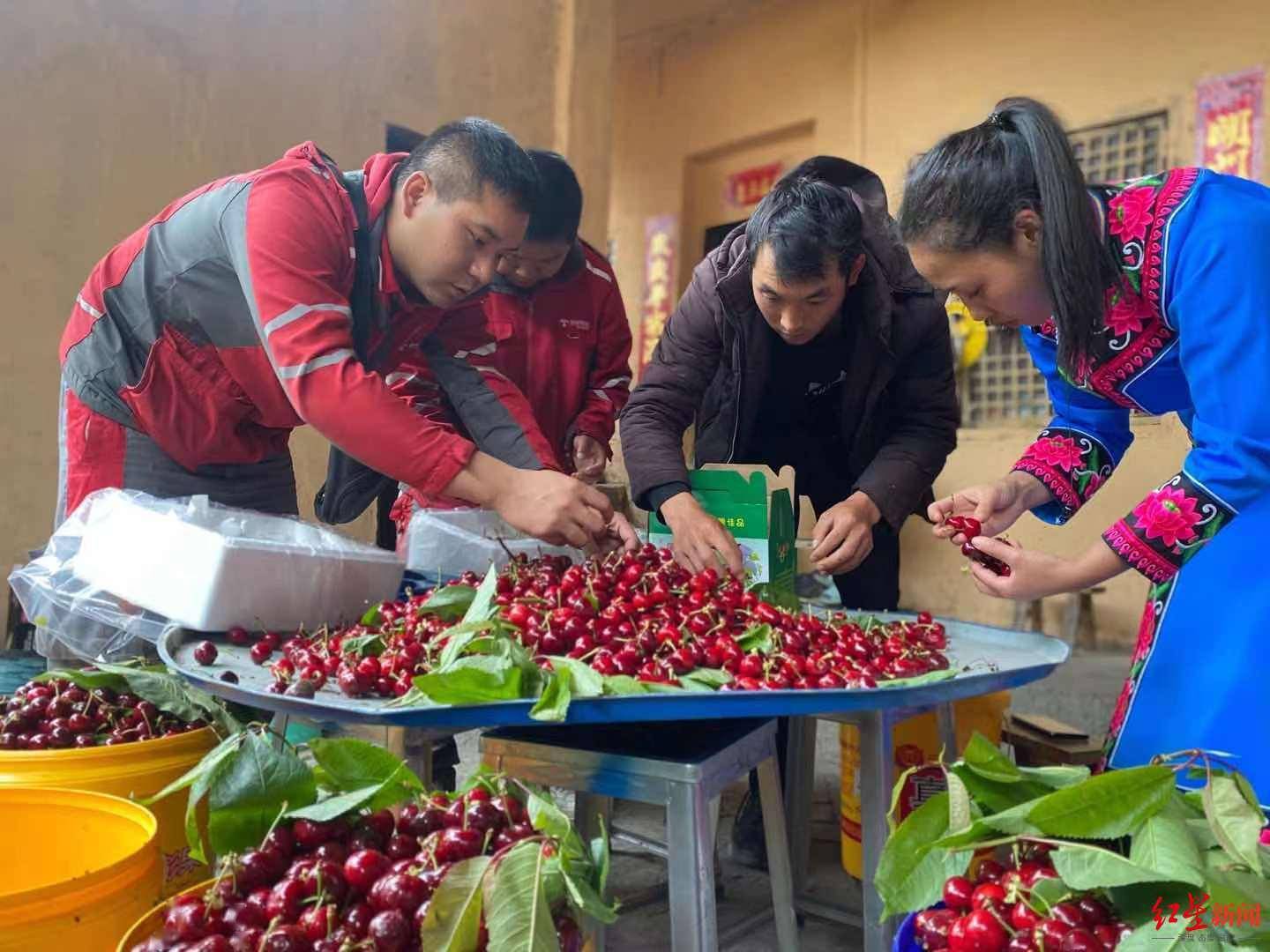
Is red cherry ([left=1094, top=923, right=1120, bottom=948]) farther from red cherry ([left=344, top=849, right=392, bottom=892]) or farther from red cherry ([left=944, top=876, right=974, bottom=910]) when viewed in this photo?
red cherry ([left=344, top=849, right=392, bottom=892])

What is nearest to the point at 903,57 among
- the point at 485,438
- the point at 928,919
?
the point at 485,438

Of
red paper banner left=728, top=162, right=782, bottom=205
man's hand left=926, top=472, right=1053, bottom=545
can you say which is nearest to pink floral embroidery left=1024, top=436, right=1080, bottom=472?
man's hand left=926, top=472, right=1053, bottom=545

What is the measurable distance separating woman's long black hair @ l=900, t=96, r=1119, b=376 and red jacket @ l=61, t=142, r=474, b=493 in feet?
2.95

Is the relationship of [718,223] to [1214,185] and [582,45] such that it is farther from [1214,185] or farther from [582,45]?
[1214,185]

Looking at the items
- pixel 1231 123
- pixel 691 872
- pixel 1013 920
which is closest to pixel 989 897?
pixel 1013 920

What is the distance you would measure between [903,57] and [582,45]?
Answer: 1958mm

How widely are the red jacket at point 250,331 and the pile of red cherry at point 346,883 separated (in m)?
0.73

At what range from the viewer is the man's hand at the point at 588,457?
2909 mm

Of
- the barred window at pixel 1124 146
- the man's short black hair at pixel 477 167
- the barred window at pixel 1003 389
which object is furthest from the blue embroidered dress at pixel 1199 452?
the barred window at pixel 1003 389

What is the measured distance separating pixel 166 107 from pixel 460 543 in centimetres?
314

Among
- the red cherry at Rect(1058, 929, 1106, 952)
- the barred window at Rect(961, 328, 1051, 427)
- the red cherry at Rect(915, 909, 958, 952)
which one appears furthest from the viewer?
the barred window at Rect(961, 328, 1051, 427)

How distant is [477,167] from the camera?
2.00 m

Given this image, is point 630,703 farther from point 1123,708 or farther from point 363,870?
point 1123,708

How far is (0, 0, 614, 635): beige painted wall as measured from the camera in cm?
397
